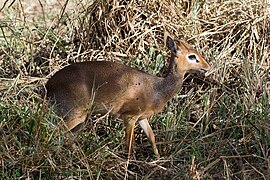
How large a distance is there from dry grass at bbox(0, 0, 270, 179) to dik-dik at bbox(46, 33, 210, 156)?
0.52ft

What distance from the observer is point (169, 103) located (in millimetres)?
6062

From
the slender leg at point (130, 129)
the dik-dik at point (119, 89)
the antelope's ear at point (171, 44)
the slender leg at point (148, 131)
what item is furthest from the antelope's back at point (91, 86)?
the antelope's ear at point (171, 44)

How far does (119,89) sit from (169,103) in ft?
2.03

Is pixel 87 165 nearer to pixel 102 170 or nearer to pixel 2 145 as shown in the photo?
pixel 102 170

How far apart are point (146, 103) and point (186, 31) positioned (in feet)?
4.32

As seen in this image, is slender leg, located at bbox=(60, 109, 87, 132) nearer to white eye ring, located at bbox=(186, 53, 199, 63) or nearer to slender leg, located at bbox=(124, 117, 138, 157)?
slender leg, located at bbox=(124, 117, 138, 157)

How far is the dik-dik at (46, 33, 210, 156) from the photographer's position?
5477mm

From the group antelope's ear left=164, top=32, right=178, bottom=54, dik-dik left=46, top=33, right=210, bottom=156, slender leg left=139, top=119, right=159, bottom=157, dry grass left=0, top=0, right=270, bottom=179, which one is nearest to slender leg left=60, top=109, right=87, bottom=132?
dik-dik left=46, top=33, right=210, bottom=156

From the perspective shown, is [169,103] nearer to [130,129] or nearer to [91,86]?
[130,129]

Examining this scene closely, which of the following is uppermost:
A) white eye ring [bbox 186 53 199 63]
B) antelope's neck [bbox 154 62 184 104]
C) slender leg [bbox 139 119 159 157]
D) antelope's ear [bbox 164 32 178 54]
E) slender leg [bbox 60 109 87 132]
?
antelope's ear [bbox 164 32 178 54]

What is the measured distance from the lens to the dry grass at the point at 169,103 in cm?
476

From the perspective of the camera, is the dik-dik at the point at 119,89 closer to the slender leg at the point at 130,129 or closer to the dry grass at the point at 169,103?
the slender leg at the point at 130,129

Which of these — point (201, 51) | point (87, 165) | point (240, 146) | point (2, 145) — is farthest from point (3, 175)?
point (201, 51)

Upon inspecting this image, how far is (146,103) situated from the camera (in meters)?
5.66
